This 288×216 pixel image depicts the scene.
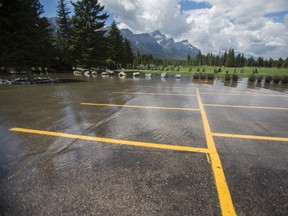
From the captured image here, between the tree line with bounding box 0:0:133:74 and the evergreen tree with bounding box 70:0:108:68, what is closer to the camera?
the tree line with bounding box 0:0:133:74

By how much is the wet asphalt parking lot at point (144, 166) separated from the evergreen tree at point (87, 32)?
2902cm

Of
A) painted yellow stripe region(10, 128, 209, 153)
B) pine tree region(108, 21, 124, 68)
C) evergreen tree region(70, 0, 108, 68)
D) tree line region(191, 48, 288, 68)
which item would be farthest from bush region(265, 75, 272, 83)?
tree line region(191, 48, 288, 68)

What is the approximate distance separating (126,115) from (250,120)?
11.9 ft

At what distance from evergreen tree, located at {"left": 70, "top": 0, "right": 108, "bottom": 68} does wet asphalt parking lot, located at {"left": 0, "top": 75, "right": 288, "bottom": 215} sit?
95.2 feet

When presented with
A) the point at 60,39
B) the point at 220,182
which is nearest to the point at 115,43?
the point at 60,39

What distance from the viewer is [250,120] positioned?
4715 millimetres

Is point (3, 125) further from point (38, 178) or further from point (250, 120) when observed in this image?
point (250, 120)

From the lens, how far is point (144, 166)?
8.54 ft

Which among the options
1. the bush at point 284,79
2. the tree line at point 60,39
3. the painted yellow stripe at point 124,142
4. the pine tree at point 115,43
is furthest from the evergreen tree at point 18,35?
the pine tree at point 115,43

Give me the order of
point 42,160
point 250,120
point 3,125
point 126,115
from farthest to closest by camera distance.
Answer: point 126,115, point 250,120, point 3,125, point 42,160

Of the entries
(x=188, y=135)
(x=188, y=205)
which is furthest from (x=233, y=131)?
(x=188, y=205)

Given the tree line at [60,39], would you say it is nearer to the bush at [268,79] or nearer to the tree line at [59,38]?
the tree line at [59,38]

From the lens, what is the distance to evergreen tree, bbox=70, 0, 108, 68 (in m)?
30.6

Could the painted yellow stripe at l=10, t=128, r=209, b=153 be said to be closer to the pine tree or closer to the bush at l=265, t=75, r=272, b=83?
the bush at l=265, t=75, r=272, b=83
